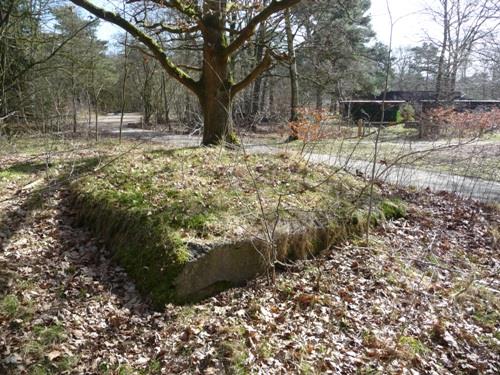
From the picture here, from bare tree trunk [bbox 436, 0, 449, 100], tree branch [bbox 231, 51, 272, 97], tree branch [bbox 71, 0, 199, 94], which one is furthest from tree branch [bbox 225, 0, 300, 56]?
bare tree trunk [bbox 436, 0, 449, 100]

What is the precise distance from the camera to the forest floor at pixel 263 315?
2953 millimetres

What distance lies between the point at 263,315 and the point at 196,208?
1576 millimetres

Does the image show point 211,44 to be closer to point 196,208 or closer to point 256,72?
point 256,72

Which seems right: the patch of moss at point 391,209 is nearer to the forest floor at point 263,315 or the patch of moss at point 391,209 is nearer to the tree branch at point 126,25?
the forest floor at point 263,315

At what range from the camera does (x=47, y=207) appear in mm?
5297

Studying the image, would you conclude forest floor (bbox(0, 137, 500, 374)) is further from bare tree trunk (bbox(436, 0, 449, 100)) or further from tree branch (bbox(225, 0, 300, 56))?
bare tree trunk (bbox(436, 0, 449, 100))

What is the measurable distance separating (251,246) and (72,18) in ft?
50.3

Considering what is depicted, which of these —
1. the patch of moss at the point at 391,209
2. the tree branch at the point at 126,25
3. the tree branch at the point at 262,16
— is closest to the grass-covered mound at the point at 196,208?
the patch of moss at the point at 391,209

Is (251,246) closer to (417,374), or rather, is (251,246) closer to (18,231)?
(417,374)

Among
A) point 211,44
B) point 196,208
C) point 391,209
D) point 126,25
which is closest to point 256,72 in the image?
point 211,44

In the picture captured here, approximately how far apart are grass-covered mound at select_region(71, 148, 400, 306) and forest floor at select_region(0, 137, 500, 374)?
0.88ft

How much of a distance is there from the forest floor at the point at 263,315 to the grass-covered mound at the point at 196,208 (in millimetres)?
267

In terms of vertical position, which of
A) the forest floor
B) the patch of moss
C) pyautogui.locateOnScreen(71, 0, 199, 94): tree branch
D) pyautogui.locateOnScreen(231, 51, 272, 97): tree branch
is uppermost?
pyautogui.locateOnScreen(71, 0, 199, 94): tree branch

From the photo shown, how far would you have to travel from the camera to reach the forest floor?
9.69ft
